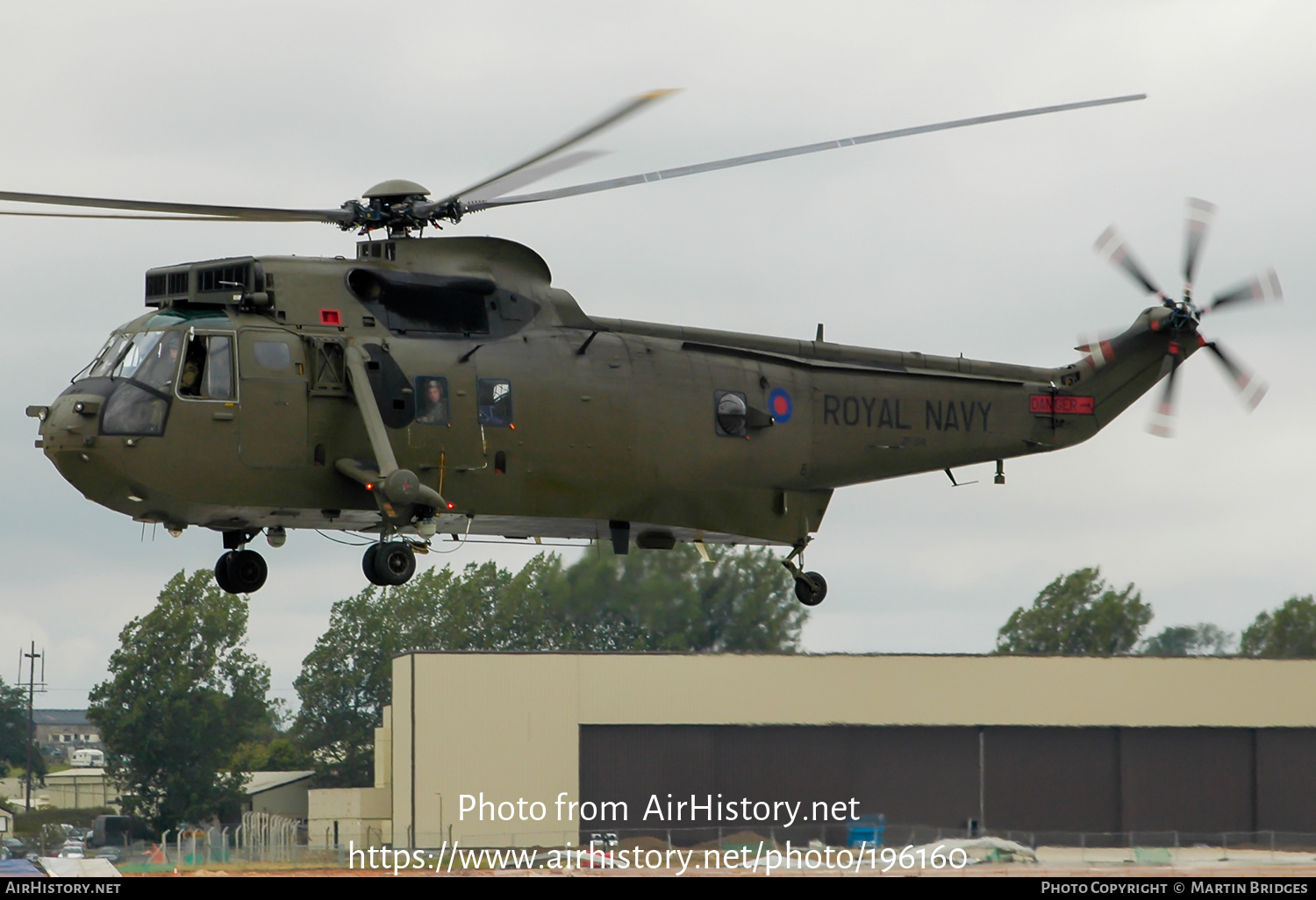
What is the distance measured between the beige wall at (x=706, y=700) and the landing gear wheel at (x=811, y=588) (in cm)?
2048

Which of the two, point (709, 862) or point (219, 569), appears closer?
point (219, 569)

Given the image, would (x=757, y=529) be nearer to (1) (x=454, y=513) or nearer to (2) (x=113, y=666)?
(1) (x=454, y=513)

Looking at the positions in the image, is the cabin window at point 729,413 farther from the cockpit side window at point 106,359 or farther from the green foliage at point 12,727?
the green foliage at point 12,727

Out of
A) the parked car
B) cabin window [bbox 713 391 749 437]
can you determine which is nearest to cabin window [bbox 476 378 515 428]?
cabin window [bbox 713 391 749 437]

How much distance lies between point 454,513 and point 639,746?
83.7ft

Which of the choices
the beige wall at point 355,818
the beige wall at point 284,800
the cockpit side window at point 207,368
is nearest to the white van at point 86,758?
the beige wall at point 284,800

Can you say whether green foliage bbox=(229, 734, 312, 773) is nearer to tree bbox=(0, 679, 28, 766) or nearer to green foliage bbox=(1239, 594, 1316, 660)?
tree bbox=(0, 679, 28, 766)

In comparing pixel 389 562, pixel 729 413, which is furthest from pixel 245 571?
pixel 729 413

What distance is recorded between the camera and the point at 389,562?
21.3 m

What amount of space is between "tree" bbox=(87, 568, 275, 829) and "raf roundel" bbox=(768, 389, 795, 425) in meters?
52.9

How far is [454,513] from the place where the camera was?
2167 cm

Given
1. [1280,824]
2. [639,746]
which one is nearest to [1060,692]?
[1280,824]

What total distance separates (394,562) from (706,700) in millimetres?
25609

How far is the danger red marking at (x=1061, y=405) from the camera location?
26984mm
